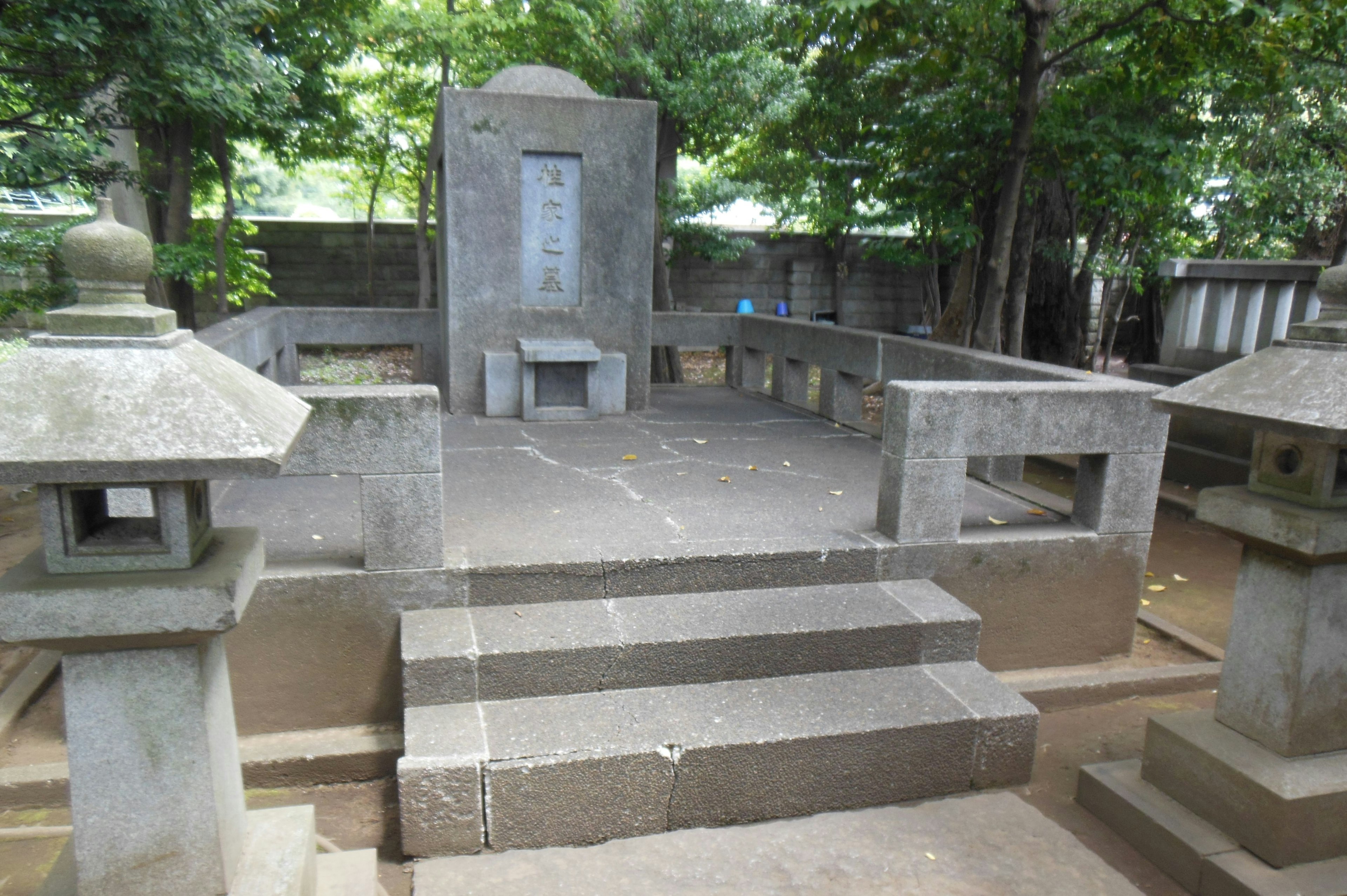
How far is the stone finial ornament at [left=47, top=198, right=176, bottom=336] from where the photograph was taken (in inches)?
80.7

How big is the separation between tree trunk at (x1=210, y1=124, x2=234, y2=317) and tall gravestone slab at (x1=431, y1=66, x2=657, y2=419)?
482 centimetres

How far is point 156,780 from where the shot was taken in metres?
2.18

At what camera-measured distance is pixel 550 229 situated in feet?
25.1

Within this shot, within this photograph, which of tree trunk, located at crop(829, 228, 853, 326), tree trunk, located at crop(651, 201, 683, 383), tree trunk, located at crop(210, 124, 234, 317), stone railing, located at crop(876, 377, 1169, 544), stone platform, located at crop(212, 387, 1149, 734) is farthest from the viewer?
tree trunk, located at crop(829, 228, 853, 326)

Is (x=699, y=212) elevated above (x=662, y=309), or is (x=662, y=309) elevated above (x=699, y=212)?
(x=699, y=212)

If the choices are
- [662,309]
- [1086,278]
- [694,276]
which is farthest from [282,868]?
[694,276]

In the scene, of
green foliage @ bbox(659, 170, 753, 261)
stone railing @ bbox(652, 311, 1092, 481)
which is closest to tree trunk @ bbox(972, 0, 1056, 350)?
stone railing @ bbox(652, 311, 1092, 481)

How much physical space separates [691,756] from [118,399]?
2.19 meters


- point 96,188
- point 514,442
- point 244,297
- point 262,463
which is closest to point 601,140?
point 514,442

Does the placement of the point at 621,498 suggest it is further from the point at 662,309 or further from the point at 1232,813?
the point at 662,309

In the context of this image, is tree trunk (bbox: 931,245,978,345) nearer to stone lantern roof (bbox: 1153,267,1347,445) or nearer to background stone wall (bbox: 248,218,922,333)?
background stone wall (bbox: 248,218,922,333)

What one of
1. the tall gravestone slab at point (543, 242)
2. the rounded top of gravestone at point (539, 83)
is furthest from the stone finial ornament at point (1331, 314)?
the rounded top of gravestone at point (539, 83)

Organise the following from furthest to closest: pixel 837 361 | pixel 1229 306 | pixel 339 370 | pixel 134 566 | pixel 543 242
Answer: pixel 339 370 < pixel 1229 306 < pixel 543 242 < pixel 837 361 < pixel 134 566

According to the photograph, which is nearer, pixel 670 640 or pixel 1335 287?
pixel 1335 287
